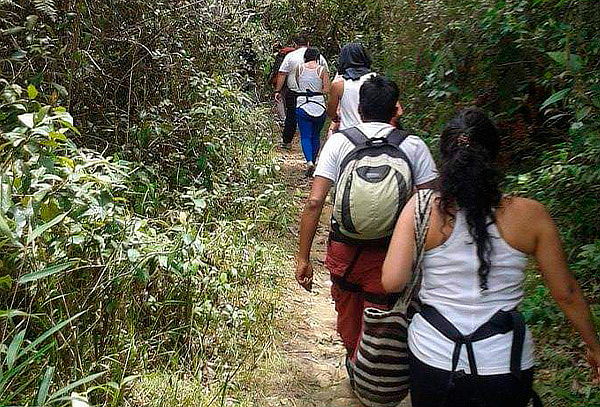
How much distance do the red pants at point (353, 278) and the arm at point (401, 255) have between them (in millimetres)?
1004

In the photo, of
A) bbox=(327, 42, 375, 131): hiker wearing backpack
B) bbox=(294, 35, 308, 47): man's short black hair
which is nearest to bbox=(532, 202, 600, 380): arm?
bbox=(327, 42, 375, 131): hiker wearing backpack

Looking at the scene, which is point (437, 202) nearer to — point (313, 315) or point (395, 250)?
point (395, 250)

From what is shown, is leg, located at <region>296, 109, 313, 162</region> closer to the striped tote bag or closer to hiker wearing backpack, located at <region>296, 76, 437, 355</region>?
Result: hiker wearing backpack, located at <region>296, 76, 437, 355</region>

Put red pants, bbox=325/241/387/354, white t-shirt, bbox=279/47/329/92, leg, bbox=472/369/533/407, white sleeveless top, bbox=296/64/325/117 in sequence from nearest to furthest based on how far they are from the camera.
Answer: leg, bbox=472/369/533/407
red pants, bbox=325/241/387/354
white sleeveless top, bbox=296/64/325/117
white t-shirt, bbox=279/47/329/92

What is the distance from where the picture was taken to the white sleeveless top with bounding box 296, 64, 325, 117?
9508mm

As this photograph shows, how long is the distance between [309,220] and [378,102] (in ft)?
2.45

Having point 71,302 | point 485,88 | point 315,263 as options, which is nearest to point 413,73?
point 485,88

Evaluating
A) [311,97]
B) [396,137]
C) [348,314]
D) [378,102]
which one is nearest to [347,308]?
[348,314]

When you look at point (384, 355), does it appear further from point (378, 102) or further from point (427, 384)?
point (378, 102)

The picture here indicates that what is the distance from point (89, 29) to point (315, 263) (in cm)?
300

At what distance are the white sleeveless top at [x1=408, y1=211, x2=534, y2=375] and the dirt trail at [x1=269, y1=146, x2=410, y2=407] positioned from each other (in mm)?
1967

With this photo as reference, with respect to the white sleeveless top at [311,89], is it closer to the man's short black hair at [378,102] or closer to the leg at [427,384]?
the man's short black hair at [378,102]

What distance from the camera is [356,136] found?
3812mm

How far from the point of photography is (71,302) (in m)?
3.66
